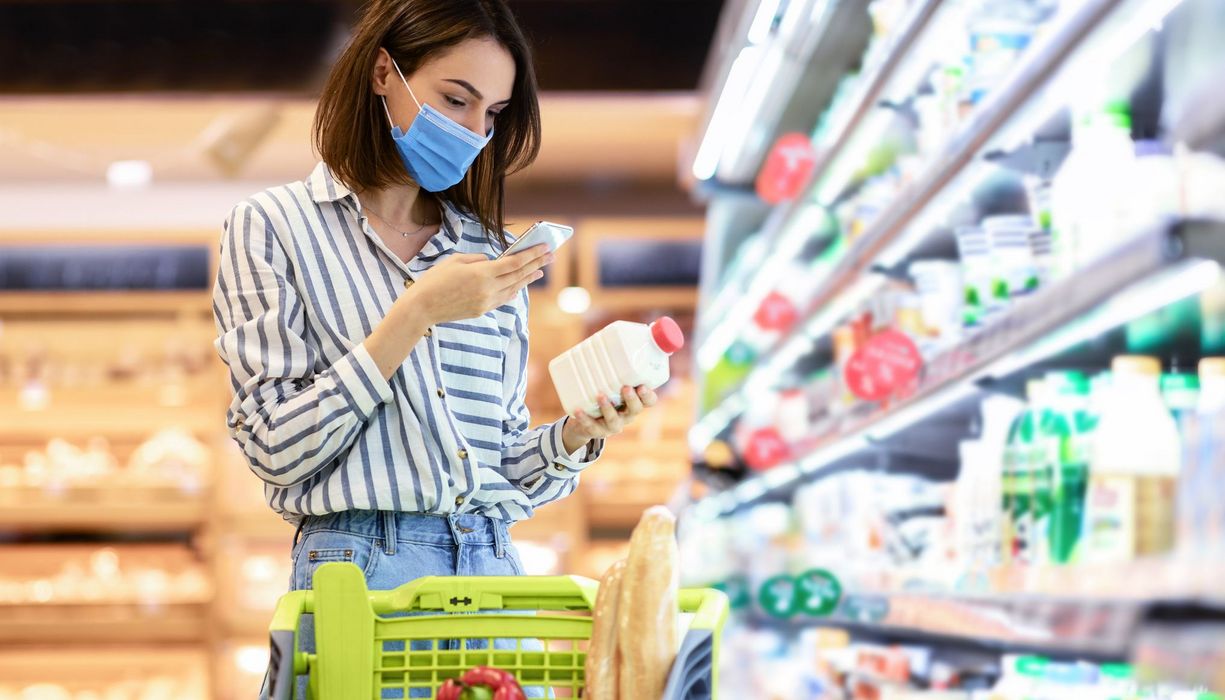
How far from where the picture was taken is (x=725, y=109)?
391 cm

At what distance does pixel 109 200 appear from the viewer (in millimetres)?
7555

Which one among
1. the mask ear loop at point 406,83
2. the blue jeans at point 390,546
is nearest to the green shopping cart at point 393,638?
the blue jeans at point 390,546

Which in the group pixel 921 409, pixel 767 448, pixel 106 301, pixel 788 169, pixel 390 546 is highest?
pixel 106 301

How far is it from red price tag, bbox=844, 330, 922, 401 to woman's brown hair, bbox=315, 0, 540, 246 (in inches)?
49.1

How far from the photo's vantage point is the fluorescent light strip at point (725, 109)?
355 cm

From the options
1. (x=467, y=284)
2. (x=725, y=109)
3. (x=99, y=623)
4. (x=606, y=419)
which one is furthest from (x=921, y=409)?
(x=99, y=623)

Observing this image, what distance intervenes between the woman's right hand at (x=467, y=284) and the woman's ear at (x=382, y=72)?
0.40 metres

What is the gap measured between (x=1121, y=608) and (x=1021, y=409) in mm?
762

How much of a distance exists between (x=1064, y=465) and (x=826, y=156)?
4.36ft

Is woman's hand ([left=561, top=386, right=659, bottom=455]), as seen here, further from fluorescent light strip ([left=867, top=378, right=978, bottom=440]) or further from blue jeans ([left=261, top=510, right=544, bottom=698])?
fluorescent light strip ([left=867, top=378, right=978, bottom=440])

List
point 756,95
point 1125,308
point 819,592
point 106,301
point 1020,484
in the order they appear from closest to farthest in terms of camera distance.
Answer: point 1125,308 → point 1020,484 → point 819,592 → point 756,95 → point 106,301

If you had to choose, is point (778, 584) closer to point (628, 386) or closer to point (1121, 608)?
point (1121, 608)

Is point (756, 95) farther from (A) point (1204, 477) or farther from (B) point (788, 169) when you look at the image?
(A) point (1204, 477)

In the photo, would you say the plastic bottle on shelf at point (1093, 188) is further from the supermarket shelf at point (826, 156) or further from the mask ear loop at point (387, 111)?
the mask ear loop at point (387, 111)
